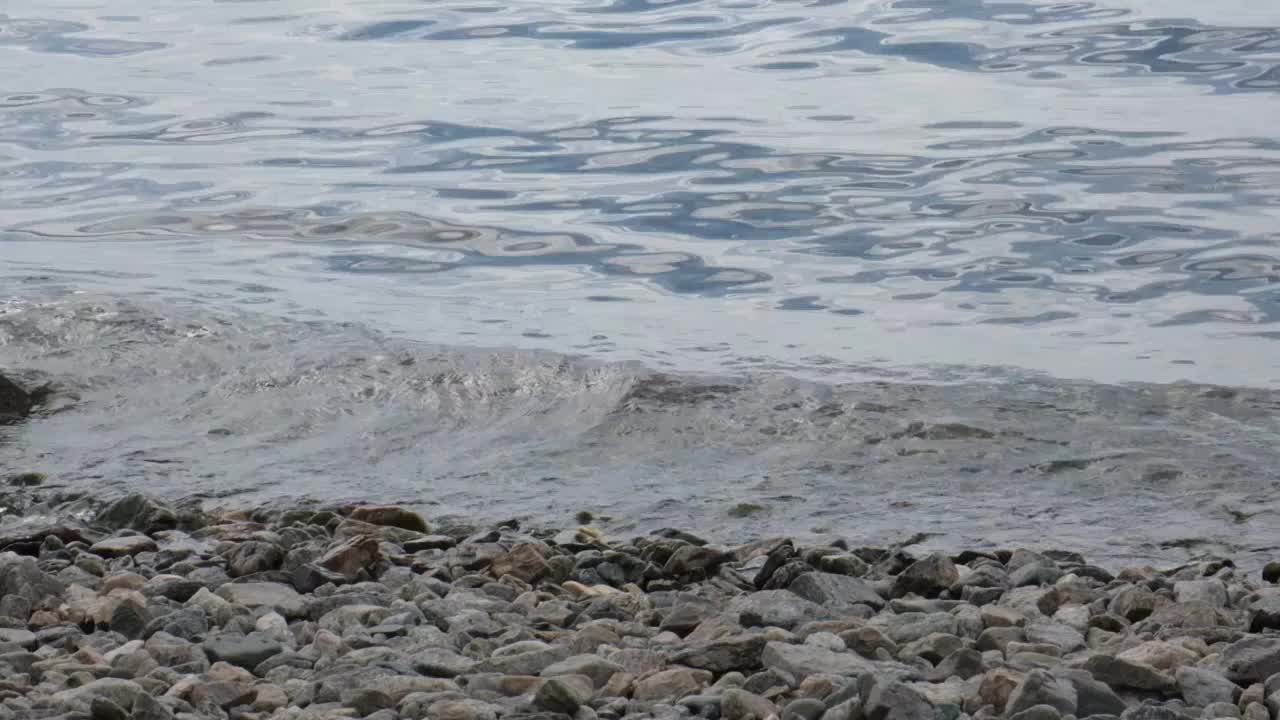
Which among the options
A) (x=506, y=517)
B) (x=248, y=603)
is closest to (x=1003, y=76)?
(x=506, y=517)

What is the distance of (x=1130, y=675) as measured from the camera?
3604mm

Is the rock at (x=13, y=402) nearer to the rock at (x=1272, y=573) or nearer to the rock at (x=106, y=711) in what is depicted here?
the rock at (x=106, y=711)

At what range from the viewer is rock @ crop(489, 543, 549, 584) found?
4.96 metres

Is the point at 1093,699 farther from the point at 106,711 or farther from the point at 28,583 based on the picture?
the point at 28,583

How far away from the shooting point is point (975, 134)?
16250mm

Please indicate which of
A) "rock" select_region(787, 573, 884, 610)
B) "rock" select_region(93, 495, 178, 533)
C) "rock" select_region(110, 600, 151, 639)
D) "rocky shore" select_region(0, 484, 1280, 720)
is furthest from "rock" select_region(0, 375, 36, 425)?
"rock" select_region(787, 573, 884, 610)

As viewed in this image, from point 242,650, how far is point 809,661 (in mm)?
1232

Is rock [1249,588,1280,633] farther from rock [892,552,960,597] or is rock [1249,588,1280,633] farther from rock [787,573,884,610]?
rock [787,573,884,610]

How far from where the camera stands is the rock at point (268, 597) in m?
4.38

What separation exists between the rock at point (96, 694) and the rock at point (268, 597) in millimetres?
839

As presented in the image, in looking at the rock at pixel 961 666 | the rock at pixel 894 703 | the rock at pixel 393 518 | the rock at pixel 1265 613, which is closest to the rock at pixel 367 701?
the rock at pixel 894 703

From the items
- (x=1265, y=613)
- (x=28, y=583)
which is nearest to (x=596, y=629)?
(x=28, y=583)

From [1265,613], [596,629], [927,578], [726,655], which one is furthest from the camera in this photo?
[927,578]

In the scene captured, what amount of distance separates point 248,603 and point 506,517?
1895 millimetres
